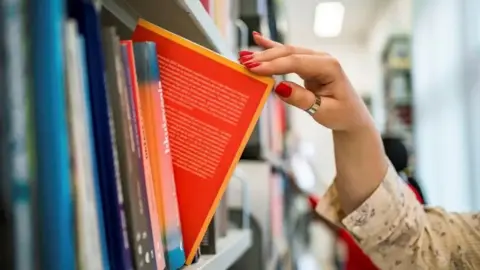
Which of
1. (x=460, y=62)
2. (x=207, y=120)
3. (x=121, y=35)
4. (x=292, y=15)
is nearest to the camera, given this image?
(x=207, y=120)

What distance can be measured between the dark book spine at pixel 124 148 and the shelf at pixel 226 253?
7.0 inches

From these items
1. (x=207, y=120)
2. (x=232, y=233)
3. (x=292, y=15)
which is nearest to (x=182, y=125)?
(x=207, y=120)

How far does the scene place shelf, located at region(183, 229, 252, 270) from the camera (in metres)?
0.75

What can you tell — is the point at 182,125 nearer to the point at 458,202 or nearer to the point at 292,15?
the point at 458,202

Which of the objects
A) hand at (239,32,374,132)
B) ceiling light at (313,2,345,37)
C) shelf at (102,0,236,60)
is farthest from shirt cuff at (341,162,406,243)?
ceiling light at (313,2,345,37)

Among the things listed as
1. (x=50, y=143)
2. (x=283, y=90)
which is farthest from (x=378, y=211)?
(x=50, y=143)

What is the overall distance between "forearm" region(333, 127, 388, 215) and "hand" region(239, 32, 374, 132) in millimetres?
29

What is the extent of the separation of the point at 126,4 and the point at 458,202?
2.21 meters

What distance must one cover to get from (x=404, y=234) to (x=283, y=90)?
443 millimetres

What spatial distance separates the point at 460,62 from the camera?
254 centimetres

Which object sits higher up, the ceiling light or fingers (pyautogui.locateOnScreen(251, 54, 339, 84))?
the ceiling light

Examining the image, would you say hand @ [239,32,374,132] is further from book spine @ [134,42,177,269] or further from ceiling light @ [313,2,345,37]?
ceiling light @ [313,2,345,37]

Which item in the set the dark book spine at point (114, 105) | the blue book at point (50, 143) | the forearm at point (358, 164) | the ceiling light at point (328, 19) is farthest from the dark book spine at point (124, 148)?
the ceiling light at point (328, 19)

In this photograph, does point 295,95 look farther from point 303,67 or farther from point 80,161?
point 80,161
